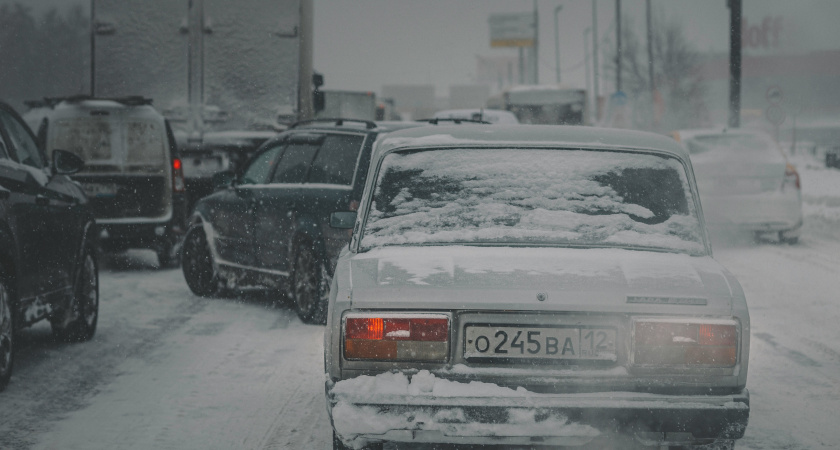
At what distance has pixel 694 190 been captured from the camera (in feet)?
16.3

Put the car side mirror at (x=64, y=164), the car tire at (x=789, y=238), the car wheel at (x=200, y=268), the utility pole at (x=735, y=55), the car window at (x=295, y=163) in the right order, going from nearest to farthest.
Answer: the car side mirror at (x=64, y=164) → the car window at (x=295, y=163) → the car wheel at (x=200, y=268) → the car tire at (x=789, y=238) → the utility pole at (x=735, y=55)

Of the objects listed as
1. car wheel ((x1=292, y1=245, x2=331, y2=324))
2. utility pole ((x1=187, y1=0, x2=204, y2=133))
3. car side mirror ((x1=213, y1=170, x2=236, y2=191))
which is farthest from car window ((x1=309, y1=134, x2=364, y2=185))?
utility pole ((x1=187, y1=0, x2=204, y2=133))

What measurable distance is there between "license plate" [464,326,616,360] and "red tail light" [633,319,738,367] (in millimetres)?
104

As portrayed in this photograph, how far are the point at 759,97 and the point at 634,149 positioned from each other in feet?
333

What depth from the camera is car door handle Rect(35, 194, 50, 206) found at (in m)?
7.43

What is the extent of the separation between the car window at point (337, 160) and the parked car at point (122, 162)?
13.0 feet

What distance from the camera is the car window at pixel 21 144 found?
7.60 metres

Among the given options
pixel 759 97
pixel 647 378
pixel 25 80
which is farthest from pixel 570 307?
pixel 759 97

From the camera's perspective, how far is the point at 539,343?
4148 millimetres

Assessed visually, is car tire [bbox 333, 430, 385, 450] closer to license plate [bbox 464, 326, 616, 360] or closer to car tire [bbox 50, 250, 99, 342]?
license plate [bbox 464, 326, 616, 360]

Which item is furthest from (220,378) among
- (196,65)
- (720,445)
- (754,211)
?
(196,65)

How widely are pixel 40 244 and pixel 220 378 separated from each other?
1523 mm

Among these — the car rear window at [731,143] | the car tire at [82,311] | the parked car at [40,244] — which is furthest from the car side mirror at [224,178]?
the car rear window at [731,143]

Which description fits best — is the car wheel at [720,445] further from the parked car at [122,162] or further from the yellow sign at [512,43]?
the yellow sign at [512,43]
